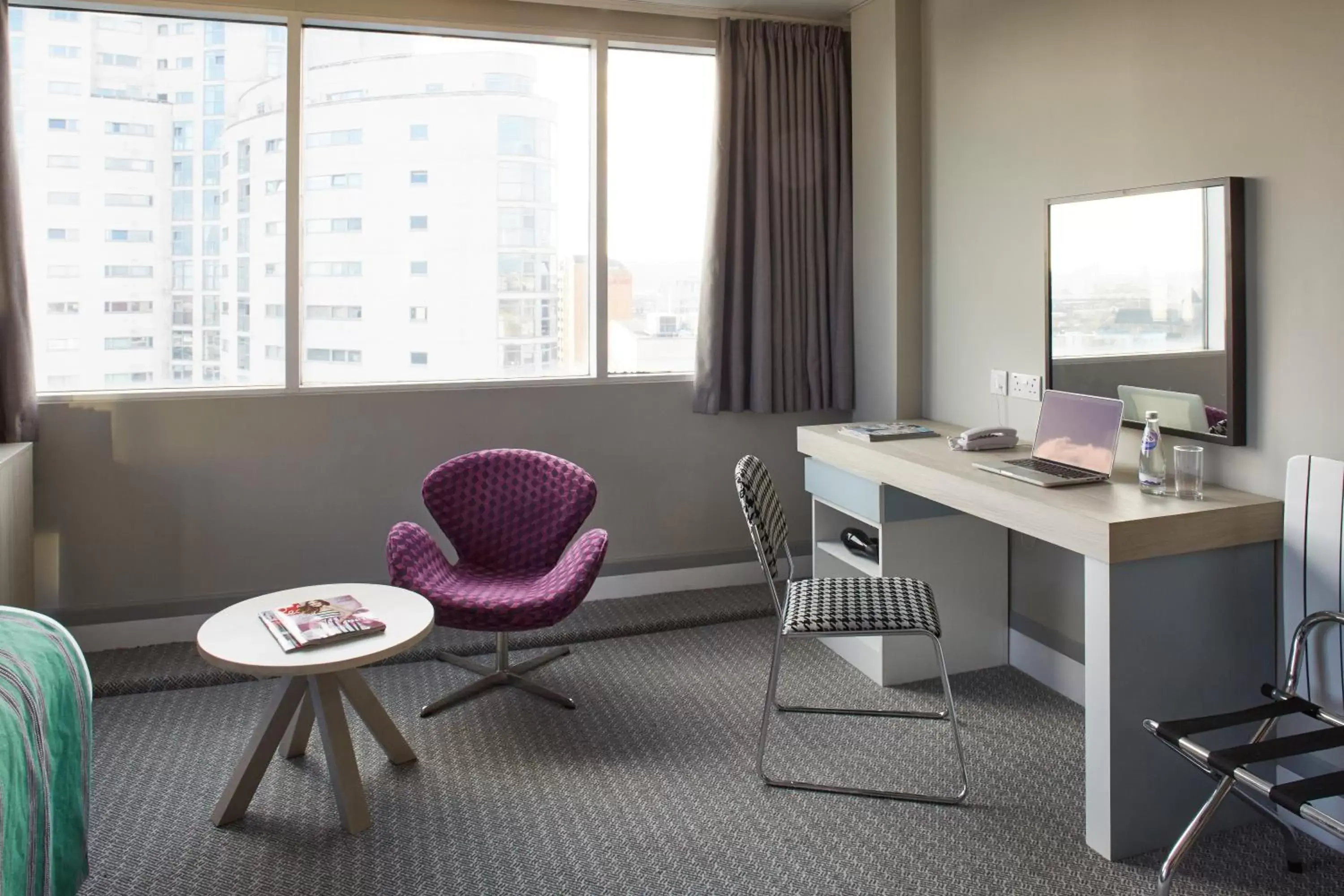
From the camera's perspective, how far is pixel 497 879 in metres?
2.25

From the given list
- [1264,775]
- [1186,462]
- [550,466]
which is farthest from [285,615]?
[1264,775]

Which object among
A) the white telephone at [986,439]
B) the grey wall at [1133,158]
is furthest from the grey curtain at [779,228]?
the white telephone at [986,439]

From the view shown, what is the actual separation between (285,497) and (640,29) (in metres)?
2.36

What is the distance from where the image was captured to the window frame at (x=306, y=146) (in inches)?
144

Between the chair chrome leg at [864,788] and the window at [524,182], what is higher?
the window at [524,182]

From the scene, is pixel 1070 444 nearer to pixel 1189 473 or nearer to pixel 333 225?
pixel 1189 473

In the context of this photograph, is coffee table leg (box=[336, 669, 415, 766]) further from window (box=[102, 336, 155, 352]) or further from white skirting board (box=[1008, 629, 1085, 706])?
white skirting board (box=[1008, 629, 1085, 706])

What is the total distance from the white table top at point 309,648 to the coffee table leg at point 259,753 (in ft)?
0.54

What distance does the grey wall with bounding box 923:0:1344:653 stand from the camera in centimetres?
235

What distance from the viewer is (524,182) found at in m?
4.15

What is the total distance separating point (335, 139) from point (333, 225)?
0.33 m

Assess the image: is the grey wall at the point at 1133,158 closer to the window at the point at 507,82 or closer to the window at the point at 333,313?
the window at the point at 507,82

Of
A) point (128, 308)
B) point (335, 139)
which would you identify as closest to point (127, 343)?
point (128, 308)

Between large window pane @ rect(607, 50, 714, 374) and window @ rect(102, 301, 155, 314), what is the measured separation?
5.35 feet
